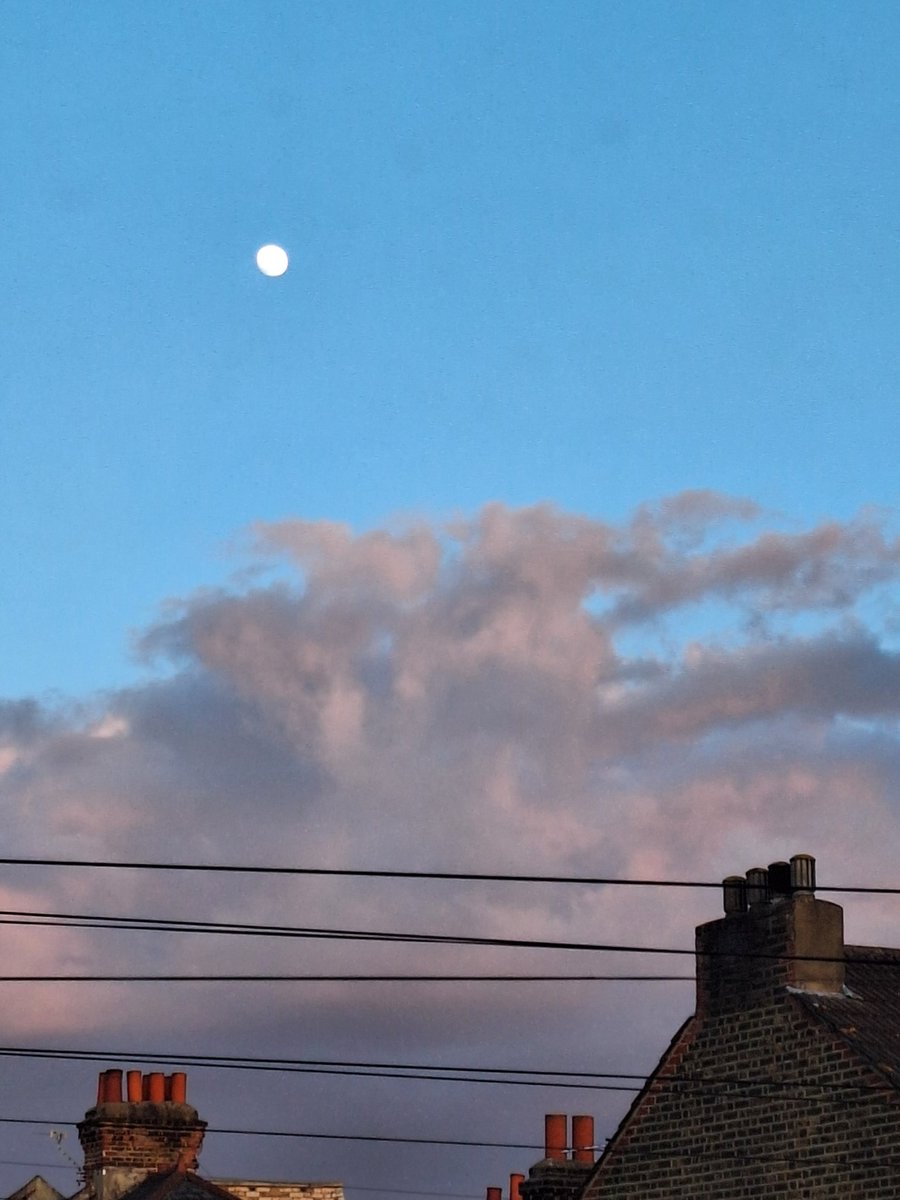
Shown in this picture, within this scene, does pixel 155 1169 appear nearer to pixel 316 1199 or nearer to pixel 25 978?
pixel 316 1199

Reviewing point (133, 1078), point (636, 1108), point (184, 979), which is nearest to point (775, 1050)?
point (636, 1108)

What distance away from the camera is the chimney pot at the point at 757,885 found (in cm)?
2964

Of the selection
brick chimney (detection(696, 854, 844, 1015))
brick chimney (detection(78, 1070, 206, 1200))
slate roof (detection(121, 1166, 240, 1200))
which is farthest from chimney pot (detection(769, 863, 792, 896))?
brick chimney (detection(78, 1070, 206, 1200))

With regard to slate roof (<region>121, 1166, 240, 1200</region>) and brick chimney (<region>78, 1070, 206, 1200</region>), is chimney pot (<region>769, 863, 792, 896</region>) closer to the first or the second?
slate roof (<region>121, 1166, 240, 1200</region>)

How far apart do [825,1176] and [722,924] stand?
3.95m

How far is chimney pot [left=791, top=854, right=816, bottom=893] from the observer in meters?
29.0

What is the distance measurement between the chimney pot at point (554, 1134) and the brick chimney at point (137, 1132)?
22.8 feet

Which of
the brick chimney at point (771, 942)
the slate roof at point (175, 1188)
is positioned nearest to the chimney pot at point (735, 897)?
the brick chimney at point (771, 942)

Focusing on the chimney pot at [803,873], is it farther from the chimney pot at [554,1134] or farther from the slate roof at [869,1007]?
the chimney pot at [554,1134]

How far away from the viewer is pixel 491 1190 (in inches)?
2124

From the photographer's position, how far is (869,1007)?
28.8 metres

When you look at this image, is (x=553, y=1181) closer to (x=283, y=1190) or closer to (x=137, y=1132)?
(x=137, y=1132)

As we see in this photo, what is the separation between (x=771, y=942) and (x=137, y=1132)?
15.0 m

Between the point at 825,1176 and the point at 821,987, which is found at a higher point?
the point at 821,987
